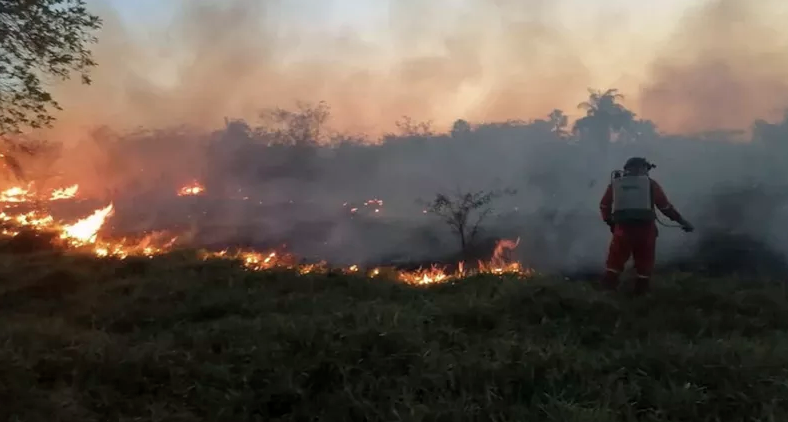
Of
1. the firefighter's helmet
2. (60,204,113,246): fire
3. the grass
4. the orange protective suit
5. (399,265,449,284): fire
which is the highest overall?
the firefighter's helmet

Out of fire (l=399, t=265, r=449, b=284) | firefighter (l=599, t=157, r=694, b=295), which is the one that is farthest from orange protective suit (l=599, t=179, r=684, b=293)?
fire (l=399, t=265, r=449, b=284)

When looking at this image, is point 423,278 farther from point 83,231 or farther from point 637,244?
point 83,231

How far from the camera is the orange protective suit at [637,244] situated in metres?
9.10

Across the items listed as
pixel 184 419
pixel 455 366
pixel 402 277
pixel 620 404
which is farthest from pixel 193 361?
pixel 402 277

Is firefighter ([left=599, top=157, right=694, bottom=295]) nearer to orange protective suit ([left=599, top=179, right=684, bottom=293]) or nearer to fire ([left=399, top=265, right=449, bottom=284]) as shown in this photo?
orange protective suit ([left=599, top=179, right=684, bottom=293])

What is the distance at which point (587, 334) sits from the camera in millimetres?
6730

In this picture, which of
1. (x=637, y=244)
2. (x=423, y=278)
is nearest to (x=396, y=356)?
(x=637, y=244)

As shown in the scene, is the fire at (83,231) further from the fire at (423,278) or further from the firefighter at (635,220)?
the firefighter at (635,220)

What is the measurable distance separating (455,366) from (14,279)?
775cm

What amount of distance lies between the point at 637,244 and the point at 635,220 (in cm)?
35

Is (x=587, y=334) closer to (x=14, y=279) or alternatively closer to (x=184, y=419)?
(x=184, y=419)

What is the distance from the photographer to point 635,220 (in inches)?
363

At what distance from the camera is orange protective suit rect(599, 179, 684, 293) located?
9102 millimetres

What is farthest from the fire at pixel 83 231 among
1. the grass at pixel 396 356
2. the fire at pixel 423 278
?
the fire at pixel 423 278
